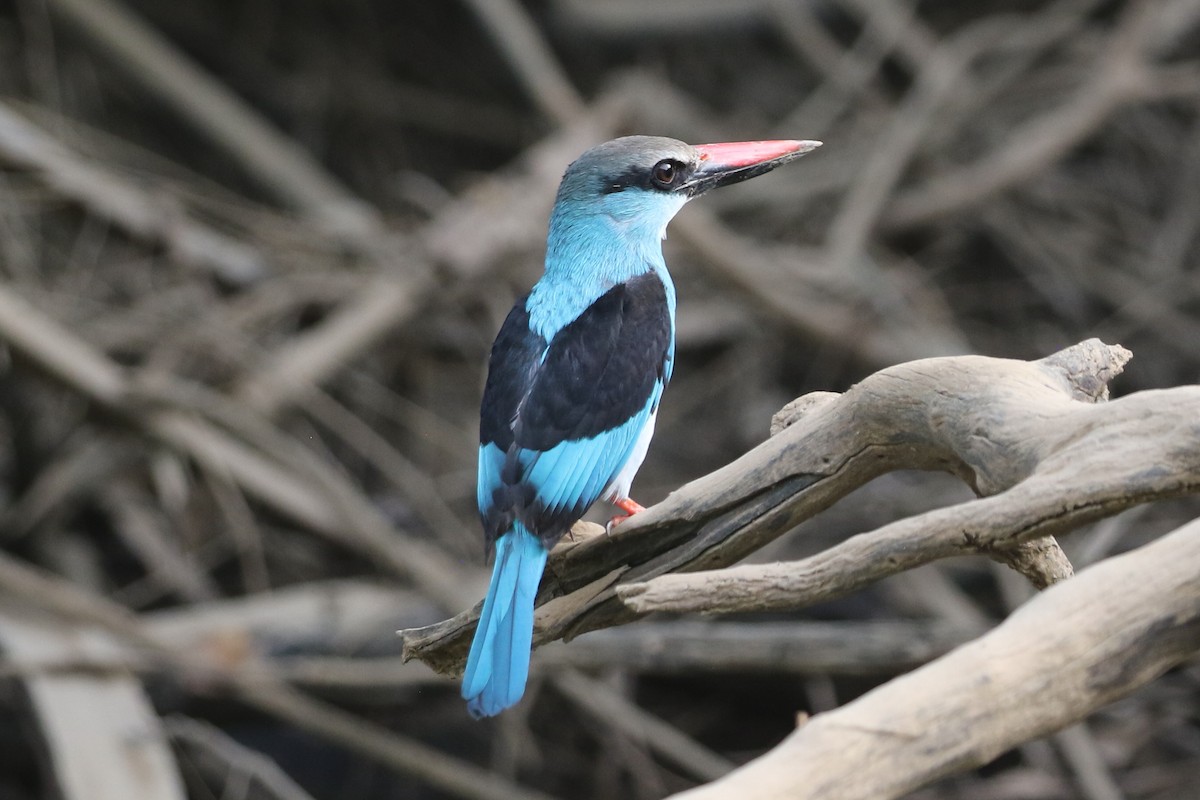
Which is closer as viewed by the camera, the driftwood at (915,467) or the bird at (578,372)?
the driftwood at (915,467)

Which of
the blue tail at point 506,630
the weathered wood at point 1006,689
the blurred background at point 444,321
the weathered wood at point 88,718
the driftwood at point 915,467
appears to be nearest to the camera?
the weathered wood at point 1006,689

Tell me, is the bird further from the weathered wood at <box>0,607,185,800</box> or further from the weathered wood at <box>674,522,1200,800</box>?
the weathered wood at <box>0,607,185,800</box>

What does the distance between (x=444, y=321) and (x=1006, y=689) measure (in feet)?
14.0

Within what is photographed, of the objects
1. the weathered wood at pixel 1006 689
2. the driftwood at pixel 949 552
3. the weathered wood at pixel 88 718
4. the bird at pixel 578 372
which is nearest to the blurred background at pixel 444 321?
the weathered wood at pixel 88 718

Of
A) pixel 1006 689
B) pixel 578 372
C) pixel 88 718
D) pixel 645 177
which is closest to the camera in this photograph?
pixel 1006 689

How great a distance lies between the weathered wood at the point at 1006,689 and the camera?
1.24 m

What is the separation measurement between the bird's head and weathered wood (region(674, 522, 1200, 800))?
59.6 inches

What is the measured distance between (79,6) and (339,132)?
1.60m

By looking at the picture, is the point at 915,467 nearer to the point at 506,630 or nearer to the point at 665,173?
the point at 506,630

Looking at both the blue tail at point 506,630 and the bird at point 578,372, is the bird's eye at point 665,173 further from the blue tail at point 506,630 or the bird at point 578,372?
the blue tail at point 506,630

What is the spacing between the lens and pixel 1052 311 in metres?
5.91

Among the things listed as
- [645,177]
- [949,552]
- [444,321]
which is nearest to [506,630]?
[949,552]

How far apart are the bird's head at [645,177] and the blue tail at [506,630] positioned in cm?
86

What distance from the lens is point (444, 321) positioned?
212 inches
